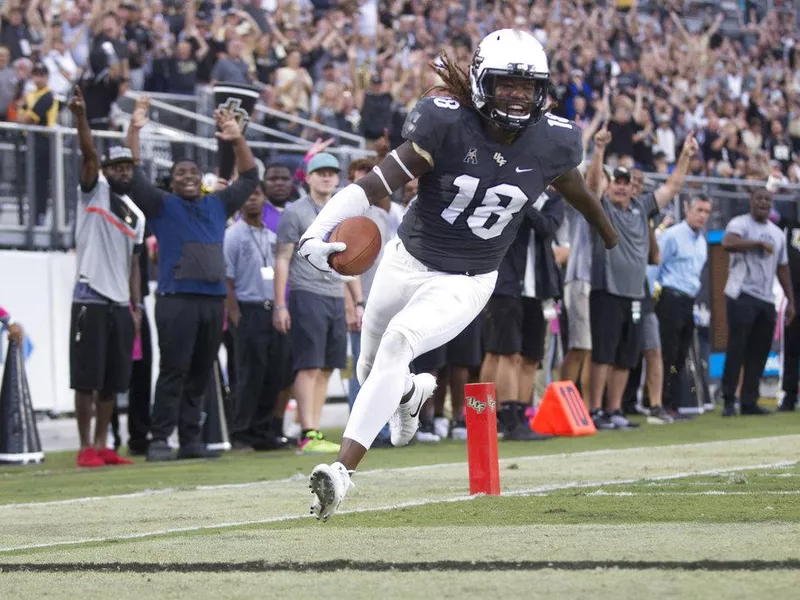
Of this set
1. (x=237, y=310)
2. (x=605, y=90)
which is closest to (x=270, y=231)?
(x=237, y=310)

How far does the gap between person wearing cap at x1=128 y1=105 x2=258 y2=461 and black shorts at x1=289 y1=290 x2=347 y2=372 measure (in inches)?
22.2

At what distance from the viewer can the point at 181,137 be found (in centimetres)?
1532

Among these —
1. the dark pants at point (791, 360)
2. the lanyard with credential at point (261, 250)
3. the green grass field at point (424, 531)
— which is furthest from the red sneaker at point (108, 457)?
the dark pants at point (791, 360)

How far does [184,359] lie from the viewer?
1071 centimetres

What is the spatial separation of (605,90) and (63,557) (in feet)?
63.2

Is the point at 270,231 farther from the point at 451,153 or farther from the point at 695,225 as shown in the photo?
the point at 451,153

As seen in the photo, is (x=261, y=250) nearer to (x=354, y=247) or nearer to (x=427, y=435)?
(x=427, y=435)

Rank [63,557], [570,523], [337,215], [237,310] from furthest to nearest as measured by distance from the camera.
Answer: [237,310], [337,215], [570,523], [63,557]

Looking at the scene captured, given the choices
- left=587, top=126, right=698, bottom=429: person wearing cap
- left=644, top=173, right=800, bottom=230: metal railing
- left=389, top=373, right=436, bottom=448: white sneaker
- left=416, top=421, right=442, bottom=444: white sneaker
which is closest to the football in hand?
left=389, top=373, right=436, bottom=448: white sneaker

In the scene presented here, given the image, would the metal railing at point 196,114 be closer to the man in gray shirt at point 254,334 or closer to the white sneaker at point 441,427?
the man in gray shirt at point 254,334

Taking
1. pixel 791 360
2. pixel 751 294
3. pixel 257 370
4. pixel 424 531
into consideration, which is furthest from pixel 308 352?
pixel 791 360

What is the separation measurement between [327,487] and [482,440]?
134 centimetres

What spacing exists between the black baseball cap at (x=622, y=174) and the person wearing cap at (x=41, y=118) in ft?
16.9

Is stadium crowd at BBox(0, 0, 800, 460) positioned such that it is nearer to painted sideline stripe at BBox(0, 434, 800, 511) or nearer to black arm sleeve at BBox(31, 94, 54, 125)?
black arm sleeve at BBox(31, 94, 54, 125)
